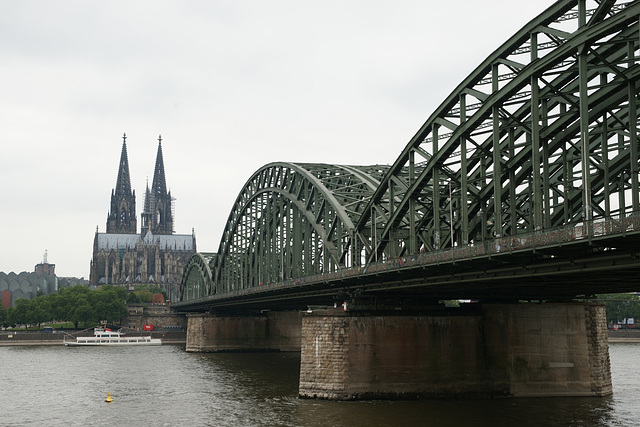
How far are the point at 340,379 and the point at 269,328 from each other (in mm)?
72347

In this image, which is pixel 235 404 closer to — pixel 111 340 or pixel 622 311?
pixel 111 340

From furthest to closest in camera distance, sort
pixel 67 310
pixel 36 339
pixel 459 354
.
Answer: pixel 67 310
pixel 36 339
pixel 459 354

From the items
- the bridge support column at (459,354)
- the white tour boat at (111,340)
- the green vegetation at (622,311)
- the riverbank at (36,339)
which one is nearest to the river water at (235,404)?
the bridge support column at (459,354)

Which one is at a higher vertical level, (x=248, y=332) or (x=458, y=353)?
(x=248, y=332)

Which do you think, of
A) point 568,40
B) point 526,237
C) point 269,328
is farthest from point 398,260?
point 269,328

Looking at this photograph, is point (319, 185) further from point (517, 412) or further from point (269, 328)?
point (269, 328)

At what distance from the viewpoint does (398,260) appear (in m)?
52.7

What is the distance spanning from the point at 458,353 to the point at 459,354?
0.10 metres

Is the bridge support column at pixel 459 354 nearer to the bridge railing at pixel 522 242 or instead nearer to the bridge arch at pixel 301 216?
the bridge railing at pixel 522 242

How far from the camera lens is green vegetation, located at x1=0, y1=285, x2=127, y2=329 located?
185 m

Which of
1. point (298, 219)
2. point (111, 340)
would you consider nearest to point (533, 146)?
point (298, 219)

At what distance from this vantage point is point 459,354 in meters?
55.6

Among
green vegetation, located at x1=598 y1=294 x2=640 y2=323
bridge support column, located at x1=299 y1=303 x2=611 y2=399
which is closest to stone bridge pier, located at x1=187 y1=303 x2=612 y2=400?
bridge support column, located at x1=299 y1=303 x2=611 y2=399

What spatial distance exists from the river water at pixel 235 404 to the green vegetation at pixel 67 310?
99889mm
